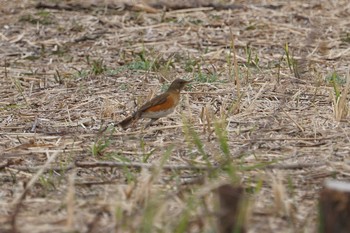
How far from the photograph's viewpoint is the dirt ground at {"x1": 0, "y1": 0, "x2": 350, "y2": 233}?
5.08 metres

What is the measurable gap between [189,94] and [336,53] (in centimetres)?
229

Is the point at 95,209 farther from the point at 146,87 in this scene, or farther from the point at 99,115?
the point at 146,87

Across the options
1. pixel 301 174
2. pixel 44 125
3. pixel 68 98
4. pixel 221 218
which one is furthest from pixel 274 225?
pixel 68 98

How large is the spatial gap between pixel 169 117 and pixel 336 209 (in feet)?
11.3

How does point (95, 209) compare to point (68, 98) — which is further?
point (68, 98)

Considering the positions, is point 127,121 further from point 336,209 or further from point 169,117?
point 336,209

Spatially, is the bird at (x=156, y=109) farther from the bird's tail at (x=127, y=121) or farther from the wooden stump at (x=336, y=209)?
the wooden stump at (x=336, y=209)

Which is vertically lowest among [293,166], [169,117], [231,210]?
[169,117]

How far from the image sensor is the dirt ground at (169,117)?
16.7 feet

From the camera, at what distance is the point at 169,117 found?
7.58 m

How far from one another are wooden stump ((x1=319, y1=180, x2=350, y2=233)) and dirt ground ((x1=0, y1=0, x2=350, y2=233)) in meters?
0.35

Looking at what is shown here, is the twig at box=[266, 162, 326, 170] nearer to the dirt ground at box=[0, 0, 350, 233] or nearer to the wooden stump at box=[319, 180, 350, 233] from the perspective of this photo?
the dirt ground at box=[0, 0, 350, 233]

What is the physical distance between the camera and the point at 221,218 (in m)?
4.29

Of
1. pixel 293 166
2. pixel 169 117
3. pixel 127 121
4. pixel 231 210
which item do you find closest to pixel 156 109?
pixel 127 121
